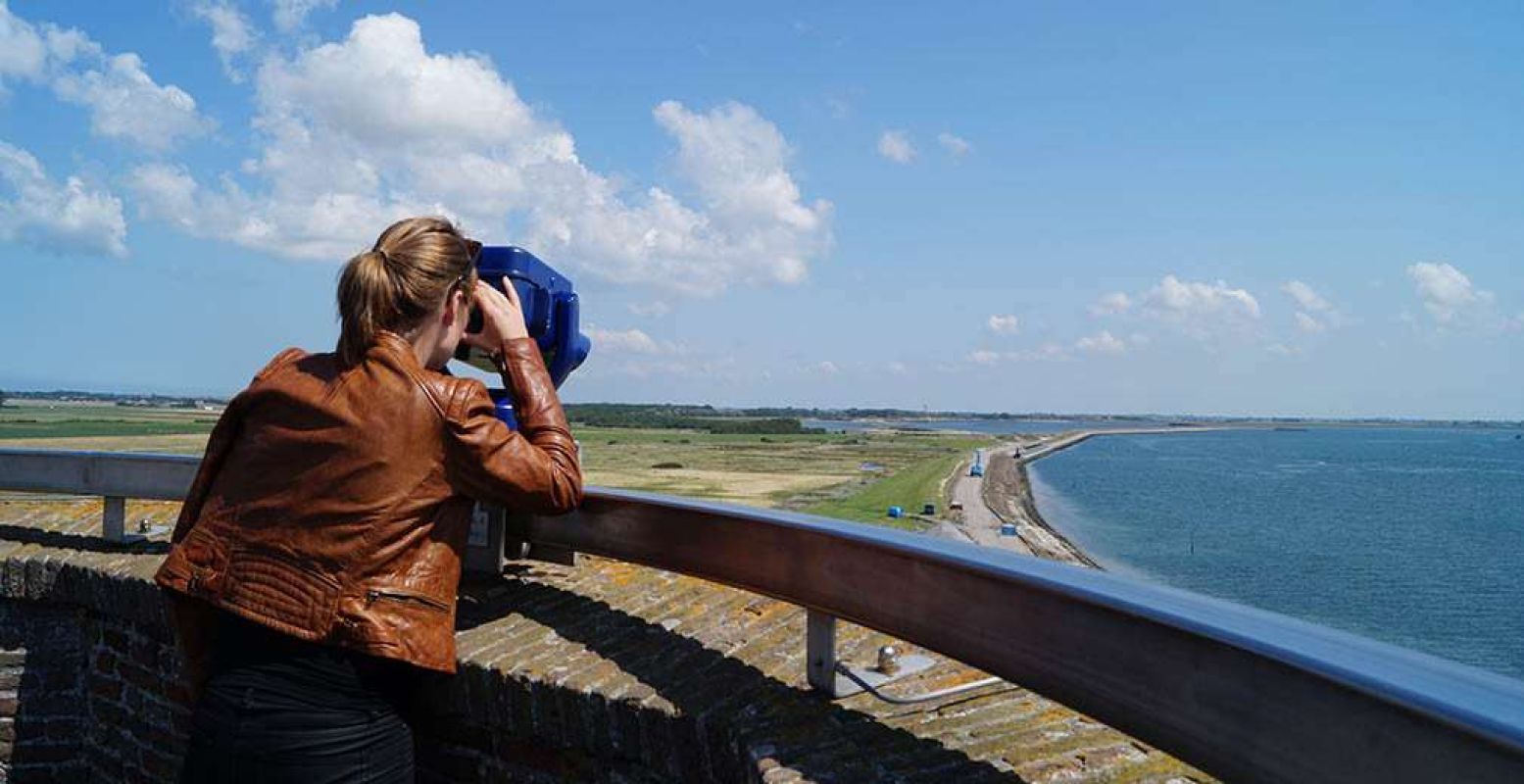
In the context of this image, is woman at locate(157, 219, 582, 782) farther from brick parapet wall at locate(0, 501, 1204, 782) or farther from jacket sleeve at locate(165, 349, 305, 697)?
brick parapet wall at locate(0, 501, 1204, 782)

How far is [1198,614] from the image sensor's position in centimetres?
149

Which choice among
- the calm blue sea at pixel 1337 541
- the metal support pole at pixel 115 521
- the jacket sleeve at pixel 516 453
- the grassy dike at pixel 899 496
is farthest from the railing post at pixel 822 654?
the grassy dike at pixel 899 496

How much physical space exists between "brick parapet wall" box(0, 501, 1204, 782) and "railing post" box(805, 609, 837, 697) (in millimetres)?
41

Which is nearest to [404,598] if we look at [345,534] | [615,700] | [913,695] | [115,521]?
[345,534]

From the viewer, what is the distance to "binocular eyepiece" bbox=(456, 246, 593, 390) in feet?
8.98

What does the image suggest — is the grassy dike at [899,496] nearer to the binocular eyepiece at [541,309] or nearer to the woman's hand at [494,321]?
the binocular eyepiece at [541,309]

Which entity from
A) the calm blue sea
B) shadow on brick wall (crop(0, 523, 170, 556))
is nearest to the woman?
shadow on brick wall (crop(0, 523, 170, 556))

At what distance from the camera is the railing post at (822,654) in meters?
2.43

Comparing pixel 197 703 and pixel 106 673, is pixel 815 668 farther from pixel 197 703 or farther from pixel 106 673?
pixel 106 673

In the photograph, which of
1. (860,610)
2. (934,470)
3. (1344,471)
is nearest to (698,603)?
(860,610)

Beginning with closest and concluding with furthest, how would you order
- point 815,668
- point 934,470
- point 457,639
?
point 815,668
point 457,639
point 934,470

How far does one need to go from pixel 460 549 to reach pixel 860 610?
841 mm

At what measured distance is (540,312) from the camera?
288 cm

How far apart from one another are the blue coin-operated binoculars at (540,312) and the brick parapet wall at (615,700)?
67 centimetres
